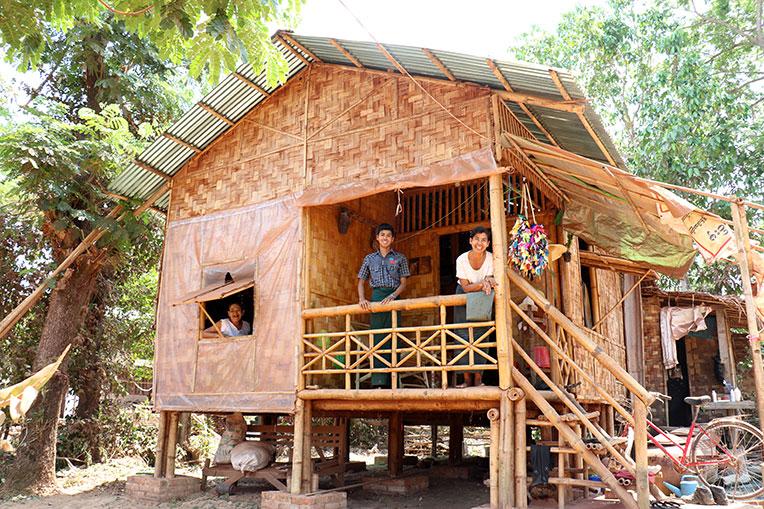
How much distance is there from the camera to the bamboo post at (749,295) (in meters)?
5.02

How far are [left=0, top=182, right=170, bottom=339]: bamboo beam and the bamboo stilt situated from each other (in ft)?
19.4

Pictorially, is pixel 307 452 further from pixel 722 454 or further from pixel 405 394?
pixel 722 454

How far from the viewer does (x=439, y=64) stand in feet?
21.3

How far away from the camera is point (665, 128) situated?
13.5m

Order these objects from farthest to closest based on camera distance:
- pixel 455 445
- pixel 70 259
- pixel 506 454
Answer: pixel 455 445 → pixel 70 259 → pixel 506 454

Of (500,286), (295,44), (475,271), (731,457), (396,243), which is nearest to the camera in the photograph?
(500,286)

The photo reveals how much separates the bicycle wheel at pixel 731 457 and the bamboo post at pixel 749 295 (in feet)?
8.49

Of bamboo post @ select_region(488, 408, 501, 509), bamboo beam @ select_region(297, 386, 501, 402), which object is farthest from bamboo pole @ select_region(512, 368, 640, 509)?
bamboo post @ select_region(488, 408, 501, 509)

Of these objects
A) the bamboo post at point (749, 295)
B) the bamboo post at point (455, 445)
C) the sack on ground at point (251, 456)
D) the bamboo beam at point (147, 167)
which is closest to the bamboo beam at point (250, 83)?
the bamboo beam at point (147, 167)

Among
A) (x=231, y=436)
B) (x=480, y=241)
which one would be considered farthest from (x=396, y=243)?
(x=231, y=436)

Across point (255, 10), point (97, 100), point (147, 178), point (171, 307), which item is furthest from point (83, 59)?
point (255, 10)

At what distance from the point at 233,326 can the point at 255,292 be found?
79cm

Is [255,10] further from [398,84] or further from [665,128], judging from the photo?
[665,128]

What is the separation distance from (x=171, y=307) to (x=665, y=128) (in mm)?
10773
